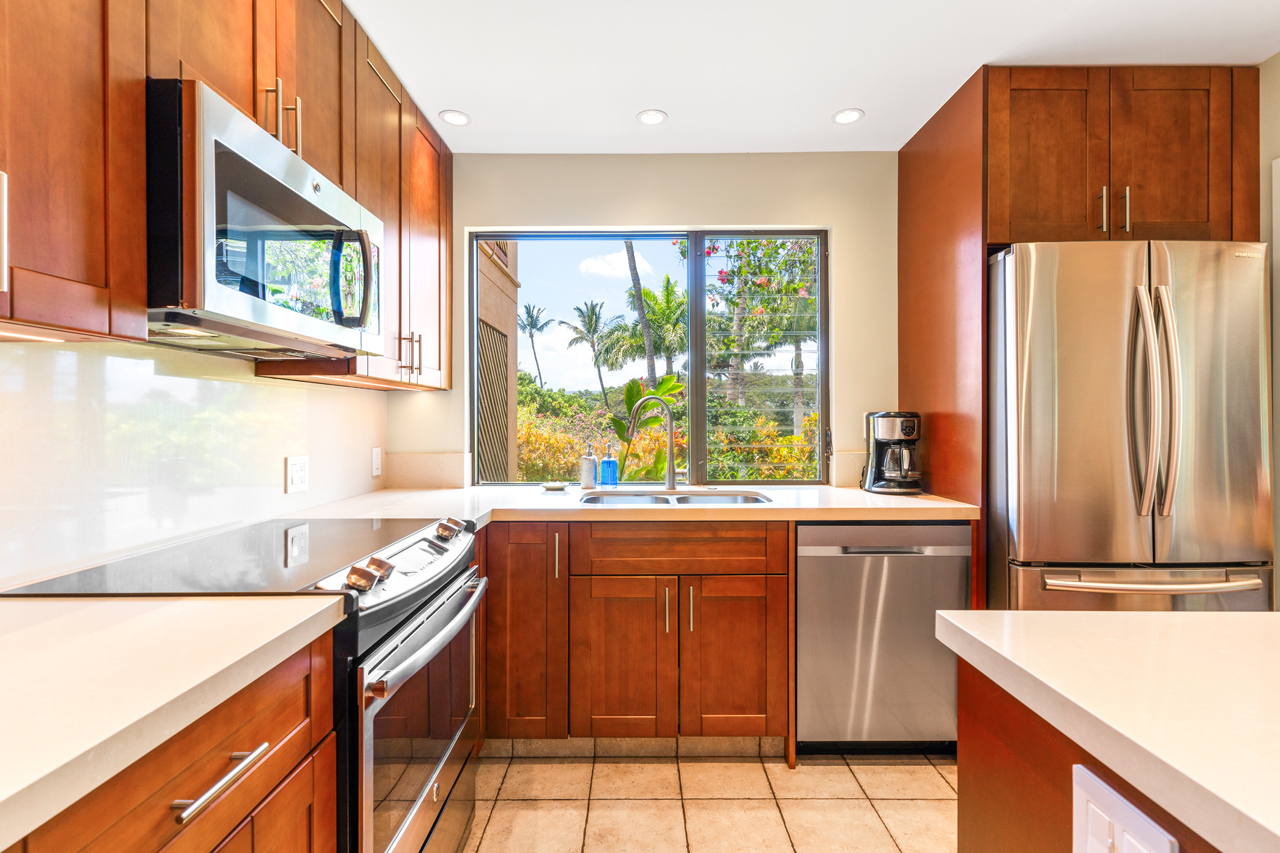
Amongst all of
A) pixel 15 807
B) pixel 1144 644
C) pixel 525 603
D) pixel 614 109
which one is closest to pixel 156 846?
pixel 15 807

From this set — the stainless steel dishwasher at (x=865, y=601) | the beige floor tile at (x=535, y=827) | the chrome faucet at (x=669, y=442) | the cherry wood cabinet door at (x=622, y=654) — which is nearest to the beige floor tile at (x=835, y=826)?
the stainless steel dishwasher at (x=865, y=601)

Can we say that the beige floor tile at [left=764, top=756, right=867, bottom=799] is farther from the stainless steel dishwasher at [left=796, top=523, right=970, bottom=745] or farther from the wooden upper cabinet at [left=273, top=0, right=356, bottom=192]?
the wooden upper cabinet at [left=273, top=0, right=356, bottom=192]

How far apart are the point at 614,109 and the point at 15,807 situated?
2.38 metres

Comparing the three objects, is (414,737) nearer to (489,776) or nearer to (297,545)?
(297,545)

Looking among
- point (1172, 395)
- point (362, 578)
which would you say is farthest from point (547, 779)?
point (1172, 395)

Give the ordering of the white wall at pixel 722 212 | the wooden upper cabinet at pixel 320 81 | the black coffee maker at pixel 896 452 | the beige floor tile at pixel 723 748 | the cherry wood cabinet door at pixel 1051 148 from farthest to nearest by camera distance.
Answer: the white wall at pixel 722 212 < the black coffee maker at pixel 896 452 < the beige floor tile at pixel 723 748 < the cherry wood cabinet door at pixel 1051 148 < the wooden upper cabinet at pixel 320 81

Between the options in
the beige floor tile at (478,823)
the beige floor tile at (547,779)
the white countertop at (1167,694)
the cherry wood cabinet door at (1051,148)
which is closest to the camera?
the white countertop at (1167,694)

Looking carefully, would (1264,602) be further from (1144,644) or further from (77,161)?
(77,161)

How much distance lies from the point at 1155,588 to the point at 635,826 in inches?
66.6

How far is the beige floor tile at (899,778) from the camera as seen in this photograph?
1.92m

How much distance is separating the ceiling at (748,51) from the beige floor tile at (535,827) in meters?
2.33

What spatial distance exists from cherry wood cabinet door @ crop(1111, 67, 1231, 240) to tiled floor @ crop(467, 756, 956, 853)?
1.99 meters

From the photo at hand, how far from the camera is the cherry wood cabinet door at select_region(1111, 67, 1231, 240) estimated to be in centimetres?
206

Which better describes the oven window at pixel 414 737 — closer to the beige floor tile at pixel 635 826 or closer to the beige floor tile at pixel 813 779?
the beige floor tile at pixel 635 826
